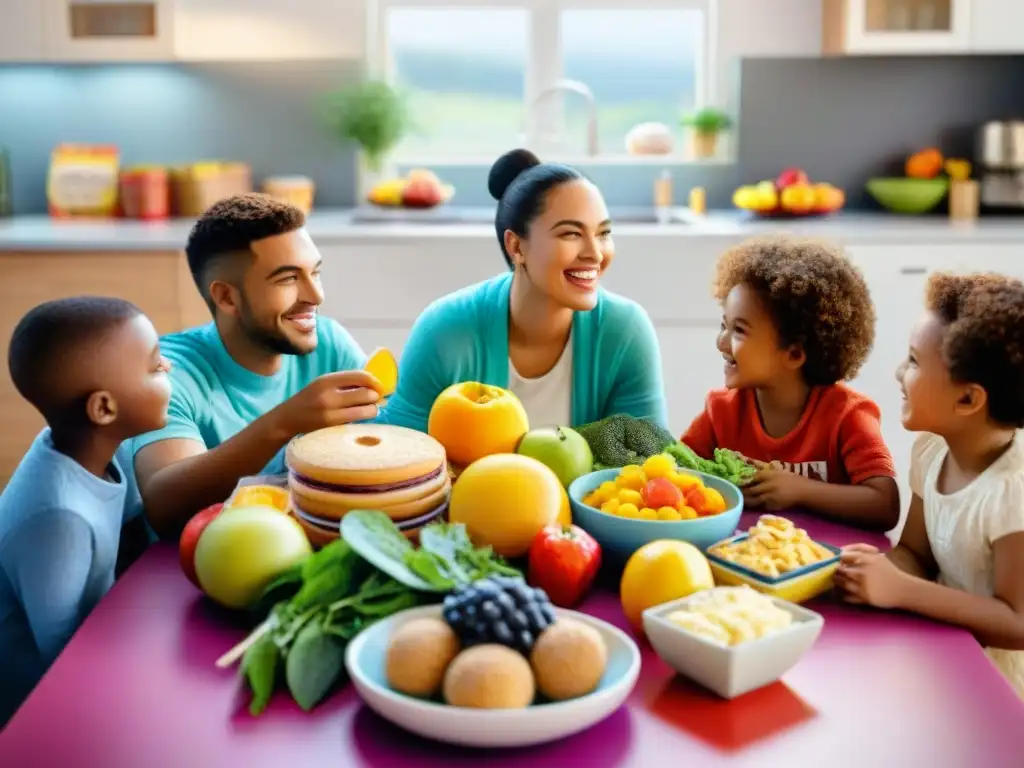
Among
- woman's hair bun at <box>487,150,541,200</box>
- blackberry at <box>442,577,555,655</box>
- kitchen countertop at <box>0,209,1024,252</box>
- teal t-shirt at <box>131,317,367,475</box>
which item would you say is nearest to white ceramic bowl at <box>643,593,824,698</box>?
blackberry at <box>442,577,555,655</box>

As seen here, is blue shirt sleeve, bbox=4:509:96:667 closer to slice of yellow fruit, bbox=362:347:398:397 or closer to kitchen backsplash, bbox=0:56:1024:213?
slice of yellow fruit, bbox=362:347:398:397

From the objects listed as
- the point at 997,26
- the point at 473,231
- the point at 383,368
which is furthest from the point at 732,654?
the point at 997,26

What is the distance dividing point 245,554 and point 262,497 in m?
0.18

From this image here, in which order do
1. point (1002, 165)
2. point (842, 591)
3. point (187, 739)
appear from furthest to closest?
1. point (1002, 165)
2. point (842, 591)
3. point (187, 739)

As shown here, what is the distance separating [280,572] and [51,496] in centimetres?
34

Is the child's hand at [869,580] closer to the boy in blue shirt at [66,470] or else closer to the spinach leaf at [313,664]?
the spinach leaf at [313,664]

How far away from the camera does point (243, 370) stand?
1913 millimetres

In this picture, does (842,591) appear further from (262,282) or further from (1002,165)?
(1002,165)

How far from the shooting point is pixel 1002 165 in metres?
3.99

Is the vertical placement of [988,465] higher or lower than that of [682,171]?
lower

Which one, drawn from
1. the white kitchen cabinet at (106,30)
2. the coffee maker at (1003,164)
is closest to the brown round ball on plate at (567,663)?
the white kitchen cabinet at (106,30)

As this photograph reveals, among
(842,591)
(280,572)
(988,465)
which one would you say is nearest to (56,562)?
(280,572)

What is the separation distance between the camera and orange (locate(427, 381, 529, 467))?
1533 mm

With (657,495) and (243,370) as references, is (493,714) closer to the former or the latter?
(657,495)
